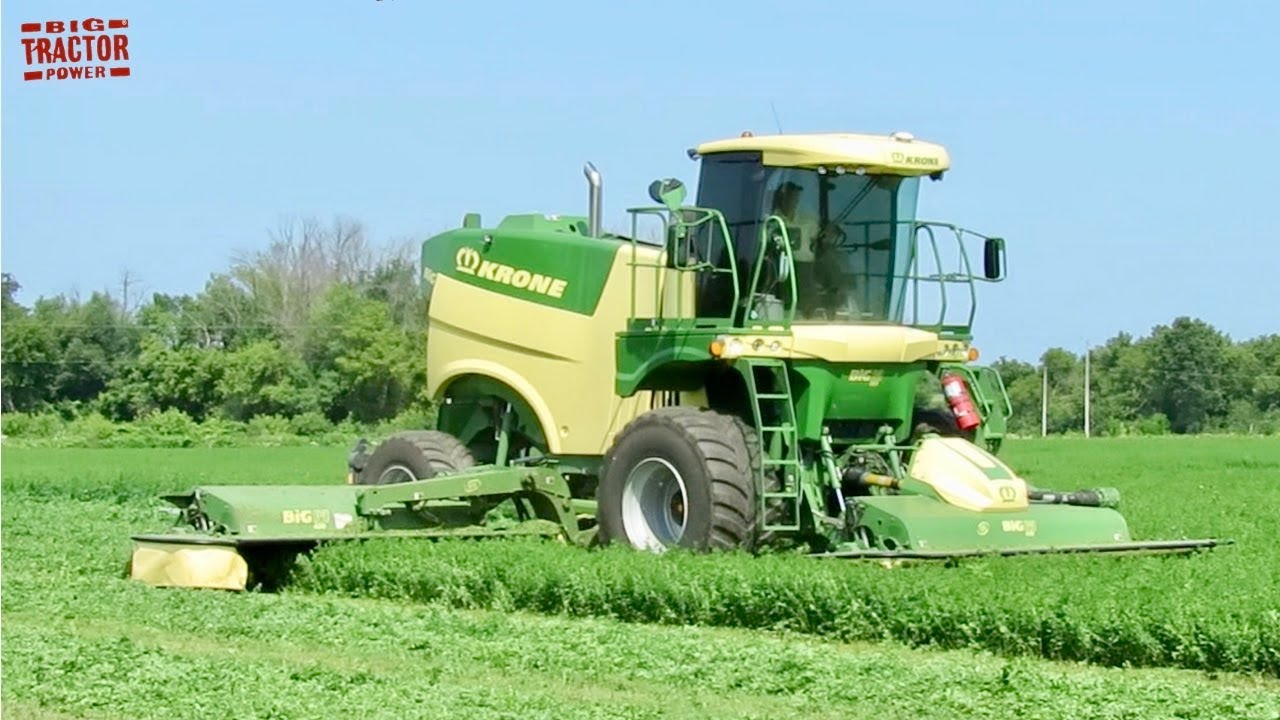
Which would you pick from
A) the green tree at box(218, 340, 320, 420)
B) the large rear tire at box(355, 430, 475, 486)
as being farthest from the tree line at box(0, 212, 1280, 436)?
the large rear tire at box(355, 430, 475, 486)

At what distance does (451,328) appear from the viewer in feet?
52.8

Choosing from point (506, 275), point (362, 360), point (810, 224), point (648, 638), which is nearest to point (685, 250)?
point (810, 224)

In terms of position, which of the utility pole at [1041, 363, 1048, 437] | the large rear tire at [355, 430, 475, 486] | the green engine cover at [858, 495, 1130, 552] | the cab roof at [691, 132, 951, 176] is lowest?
the utility pole at [1041, 363, 1048, 437]

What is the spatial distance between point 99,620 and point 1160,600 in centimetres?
608

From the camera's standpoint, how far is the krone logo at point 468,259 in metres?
15.9

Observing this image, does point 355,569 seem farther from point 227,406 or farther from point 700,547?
point 227,406

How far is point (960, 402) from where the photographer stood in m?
14.3

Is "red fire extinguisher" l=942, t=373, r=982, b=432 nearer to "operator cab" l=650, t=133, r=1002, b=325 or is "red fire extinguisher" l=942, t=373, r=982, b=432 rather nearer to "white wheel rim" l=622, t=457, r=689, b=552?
"operator cab" l=650, t=133, r=1002, b=325

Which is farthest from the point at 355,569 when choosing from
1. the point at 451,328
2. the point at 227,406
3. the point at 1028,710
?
the point at 227,406

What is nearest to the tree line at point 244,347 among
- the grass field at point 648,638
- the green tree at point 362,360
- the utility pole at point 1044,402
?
the green tree at point 362,360

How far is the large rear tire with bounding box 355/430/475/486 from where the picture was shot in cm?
1581

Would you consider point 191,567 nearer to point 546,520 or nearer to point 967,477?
point 546,520

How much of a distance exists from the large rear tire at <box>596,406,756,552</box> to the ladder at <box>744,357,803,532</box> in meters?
0.17

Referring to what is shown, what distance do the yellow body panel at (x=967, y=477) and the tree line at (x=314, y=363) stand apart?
1591 inches
